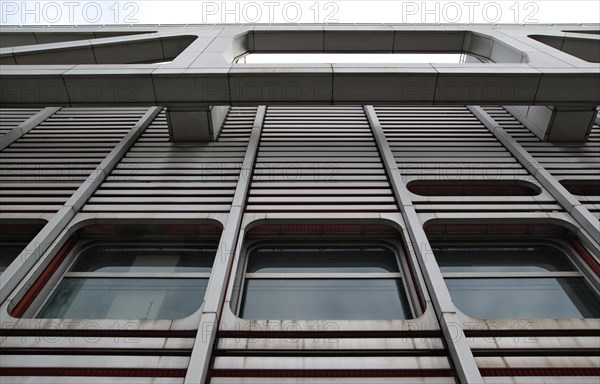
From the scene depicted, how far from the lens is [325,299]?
15.0ft

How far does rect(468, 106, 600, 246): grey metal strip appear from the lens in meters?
5.12

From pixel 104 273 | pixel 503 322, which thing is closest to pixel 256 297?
pixel 104 273

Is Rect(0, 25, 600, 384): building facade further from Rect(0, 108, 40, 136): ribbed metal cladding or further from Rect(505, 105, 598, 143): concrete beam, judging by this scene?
Rect(0, 108, 40, 136): ribbed metal cladding

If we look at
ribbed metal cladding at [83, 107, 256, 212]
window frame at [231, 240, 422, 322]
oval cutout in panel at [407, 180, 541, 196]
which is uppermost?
ribbed metal cladding at [83, 107, 256, 212]

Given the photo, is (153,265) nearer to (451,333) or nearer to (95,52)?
(451,333)

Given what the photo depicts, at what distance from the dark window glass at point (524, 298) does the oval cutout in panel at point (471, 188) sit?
88.9 inches

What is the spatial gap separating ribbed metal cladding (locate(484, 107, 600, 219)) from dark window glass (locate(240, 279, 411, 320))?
148 inches

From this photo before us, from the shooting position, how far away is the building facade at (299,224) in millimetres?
3713

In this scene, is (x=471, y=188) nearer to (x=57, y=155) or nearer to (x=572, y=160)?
(x=572, y=160)

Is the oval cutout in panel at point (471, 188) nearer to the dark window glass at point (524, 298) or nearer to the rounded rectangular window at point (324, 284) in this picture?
the rounded rectangular window at point (324, 284)

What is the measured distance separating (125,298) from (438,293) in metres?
3.88

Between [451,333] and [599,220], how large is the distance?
3554mm

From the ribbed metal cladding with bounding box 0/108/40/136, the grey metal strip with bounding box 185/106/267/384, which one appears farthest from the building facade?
the ribbed metal cladding with bounding box 0/108/40/136

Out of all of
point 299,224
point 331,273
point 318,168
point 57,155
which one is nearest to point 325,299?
point 331,273
